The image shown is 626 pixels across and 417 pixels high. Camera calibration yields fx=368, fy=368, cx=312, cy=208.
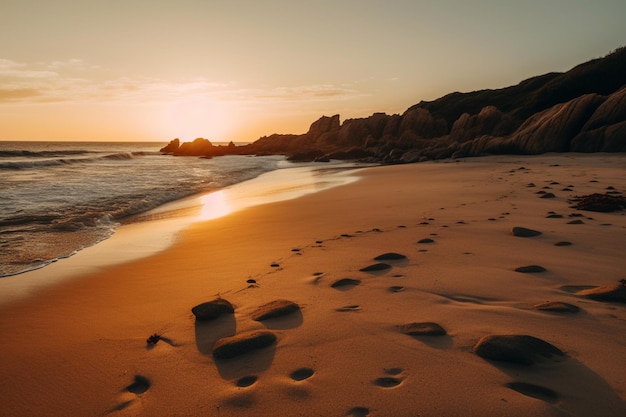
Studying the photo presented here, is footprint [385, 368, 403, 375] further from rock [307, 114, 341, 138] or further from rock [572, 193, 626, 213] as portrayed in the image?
rock [307, 114, 341, 138]

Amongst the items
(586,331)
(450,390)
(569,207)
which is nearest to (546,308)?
(586,331)

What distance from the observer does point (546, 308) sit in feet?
10.2

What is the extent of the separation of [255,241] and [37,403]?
174 inches

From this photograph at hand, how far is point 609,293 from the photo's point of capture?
3.24m

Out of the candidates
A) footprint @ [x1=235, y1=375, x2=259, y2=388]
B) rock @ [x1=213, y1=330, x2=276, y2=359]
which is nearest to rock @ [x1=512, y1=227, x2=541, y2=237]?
rock @ [x1=213, y1=330, x2=276, y2=359]

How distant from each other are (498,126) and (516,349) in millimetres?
38235

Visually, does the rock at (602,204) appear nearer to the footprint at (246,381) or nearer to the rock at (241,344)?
the rock at (241,344)

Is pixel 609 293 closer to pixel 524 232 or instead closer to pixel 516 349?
pixel 516 349

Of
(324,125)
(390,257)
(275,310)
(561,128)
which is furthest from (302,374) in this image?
(324,125)

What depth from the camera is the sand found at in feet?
7.29

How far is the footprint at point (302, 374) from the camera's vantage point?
2.47 m

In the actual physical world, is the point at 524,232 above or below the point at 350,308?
above

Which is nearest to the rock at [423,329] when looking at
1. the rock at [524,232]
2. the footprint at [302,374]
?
the footprint at [302,374]

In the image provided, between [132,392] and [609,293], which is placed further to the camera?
[609,293]
